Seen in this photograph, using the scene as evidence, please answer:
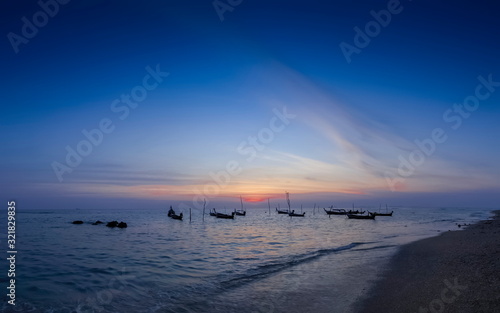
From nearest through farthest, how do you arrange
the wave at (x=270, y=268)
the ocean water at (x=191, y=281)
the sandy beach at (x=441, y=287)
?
1. the sandy beach at (x=441, y=287)
2. the ocean water at (x=191, y=281)
3. the wave at (x=270, y=268)

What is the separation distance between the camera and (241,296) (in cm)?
1394

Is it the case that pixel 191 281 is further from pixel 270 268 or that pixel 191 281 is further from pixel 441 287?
pixel 441 287

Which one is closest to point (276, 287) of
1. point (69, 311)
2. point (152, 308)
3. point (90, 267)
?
point (152, 308)

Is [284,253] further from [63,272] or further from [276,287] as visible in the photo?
[63,272]

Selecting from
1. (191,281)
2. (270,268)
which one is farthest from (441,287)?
(191,281)

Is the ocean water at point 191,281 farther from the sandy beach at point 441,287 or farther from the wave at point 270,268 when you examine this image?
the sandy beach at point 441,287

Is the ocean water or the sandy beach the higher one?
the sandy beach

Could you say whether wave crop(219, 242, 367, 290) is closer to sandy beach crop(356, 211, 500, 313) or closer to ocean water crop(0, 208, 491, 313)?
ocean water crop(0, 208, 491, 313)

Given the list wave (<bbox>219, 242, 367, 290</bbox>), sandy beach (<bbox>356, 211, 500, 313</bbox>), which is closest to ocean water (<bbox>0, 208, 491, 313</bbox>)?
wave (<bbox>219, 242, 367, 290</bbox>)

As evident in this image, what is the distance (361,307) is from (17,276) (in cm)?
2053

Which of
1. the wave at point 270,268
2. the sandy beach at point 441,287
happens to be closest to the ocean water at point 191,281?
the wave at point 270,268

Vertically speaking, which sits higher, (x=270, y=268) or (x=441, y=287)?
(x=441, y=287)

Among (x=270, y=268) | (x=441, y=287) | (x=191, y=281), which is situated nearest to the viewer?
(x=441, y=287)

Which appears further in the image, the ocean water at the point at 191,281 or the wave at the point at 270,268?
the wave at the point at 270,268
